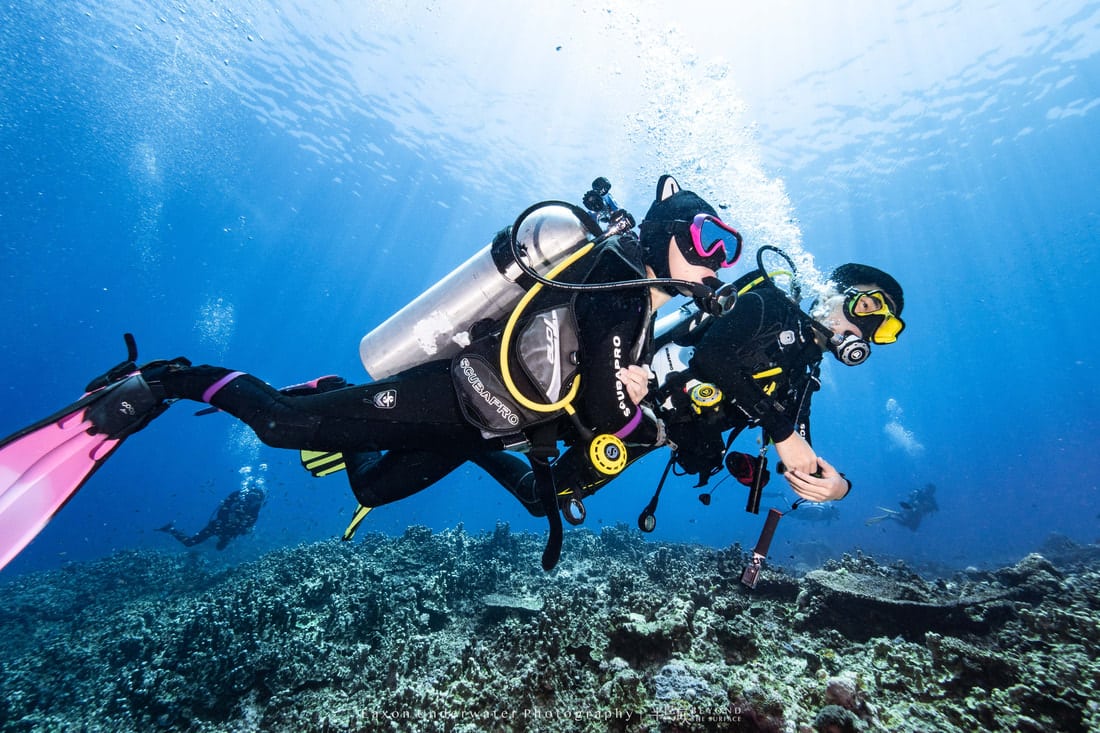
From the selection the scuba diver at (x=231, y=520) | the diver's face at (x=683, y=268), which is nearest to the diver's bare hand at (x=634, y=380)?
the diver's face at (x=683, y=268)

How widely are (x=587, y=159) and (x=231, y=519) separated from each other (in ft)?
101

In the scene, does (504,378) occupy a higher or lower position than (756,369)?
lower

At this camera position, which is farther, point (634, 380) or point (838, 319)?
point (838, 319)

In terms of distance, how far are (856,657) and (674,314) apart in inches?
136

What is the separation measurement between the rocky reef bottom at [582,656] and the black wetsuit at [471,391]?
74.1 inches

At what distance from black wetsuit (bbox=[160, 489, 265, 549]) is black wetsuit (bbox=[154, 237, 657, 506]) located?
14.1 meters

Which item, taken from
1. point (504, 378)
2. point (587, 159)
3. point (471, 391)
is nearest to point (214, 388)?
point (471, 391)

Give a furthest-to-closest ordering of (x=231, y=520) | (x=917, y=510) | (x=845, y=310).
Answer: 1. (x=917, y=510)
2. (x=231, y=520)
3. (x=845, y=310)

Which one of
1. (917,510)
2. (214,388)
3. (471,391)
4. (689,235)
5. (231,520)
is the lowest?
(231,520)

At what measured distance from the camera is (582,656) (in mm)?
3684

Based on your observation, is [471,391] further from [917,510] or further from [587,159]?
[587,159]

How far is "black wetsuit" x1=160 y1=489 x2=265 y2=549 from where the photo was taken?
1365 centimetres

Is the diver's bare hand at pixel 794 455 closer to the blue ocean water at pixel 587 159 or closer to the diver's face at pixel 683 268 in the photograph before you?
the diver's face at pixel 683 268

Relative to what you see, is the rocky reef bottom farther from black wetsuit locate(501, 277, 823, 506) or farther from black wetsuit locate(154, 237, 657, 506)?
black wetsuit locate(154, 237, 657, 506)
